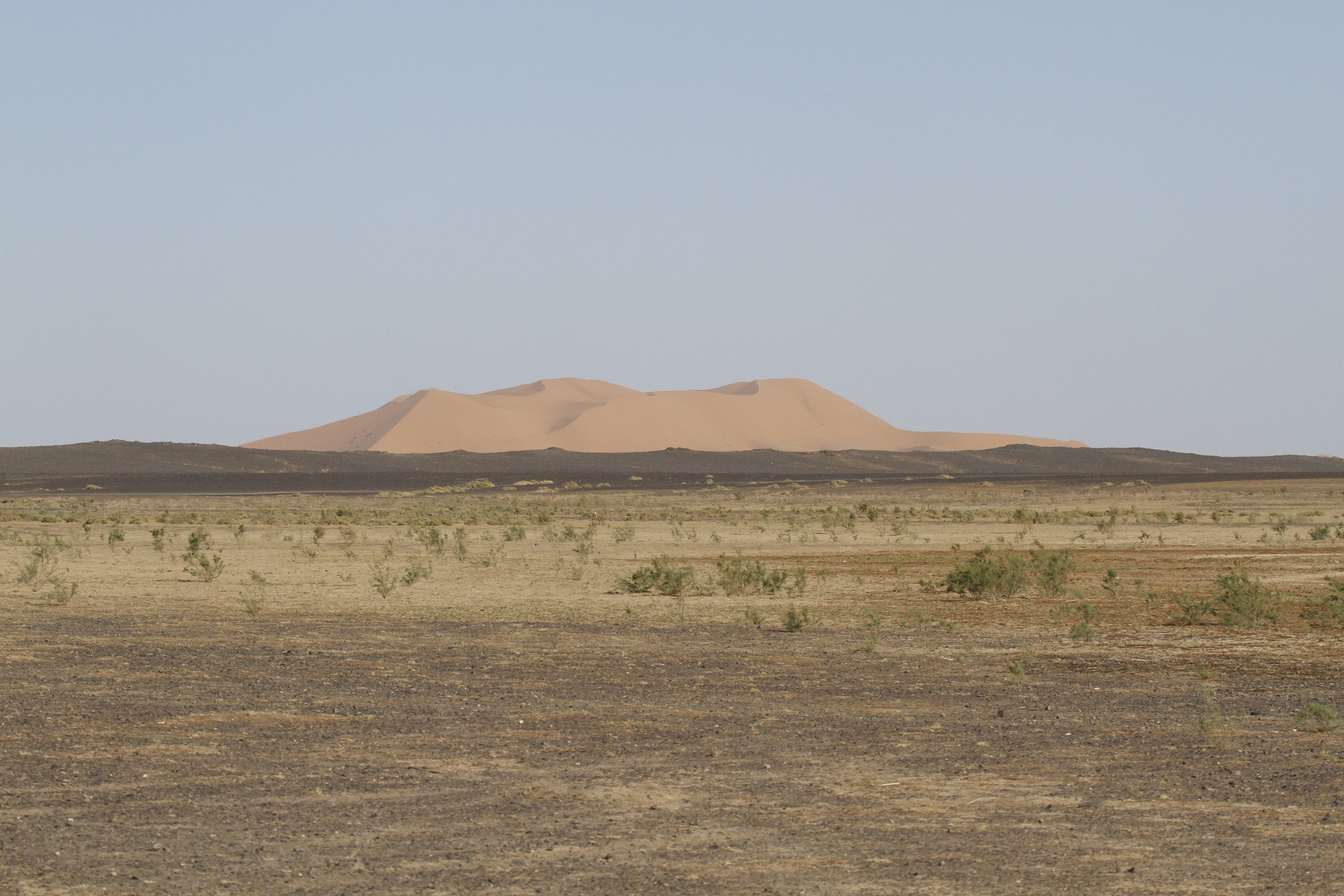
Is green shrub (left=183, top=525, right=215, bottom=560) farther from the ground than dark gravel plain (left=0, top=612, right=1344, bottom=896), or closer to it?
farther from the ground

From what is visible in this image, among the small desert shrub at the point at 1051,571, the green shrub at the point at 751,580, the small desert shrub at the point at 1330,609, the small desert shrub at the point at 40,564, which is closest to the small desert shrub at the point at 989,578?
the small desert shrub at the point at 1051,571

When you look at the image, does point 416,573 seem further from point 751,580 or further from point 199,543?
point 199,543

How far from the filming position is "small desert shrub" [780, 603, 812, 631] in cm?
1627

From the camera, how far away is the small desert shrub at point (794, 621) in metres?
16.3

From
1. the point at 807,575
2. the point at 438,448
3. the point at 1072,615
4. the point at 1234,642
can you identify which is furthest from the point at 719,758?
the point at 438,448

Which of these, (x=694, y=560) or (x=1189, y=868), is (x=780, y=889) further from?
(x=694, y=560)

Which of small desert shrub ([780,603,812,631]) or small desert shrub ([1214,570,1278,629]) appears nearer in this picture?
small desert shrub ([780,603,812,631])

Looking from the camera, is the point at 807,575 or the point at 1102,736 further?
the point at 807,575

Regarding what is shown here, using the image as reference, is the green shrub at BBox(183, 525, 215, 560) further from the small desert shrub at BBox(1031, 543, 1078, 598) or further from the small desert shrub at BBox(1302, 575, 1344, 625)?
the small desert shrub at BBox(1302, 575, 1344, 625)

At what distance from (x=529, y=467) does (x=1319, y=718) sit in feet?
367

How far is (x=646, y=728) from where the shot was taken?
9828mm

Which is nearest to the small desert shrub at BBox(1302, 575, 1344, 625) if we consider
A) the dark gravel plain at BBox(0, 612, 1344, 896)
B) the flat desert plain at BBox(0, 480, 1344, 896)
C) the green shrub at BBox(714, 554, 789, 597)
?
the flat desert plain at BBox(0, 480, 1344, 896)

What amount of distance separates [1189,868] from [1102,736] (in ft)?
11.0

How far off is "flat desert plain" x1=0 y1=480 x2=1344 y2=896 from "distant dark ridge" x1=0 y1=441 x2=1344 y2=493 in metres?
64.6
